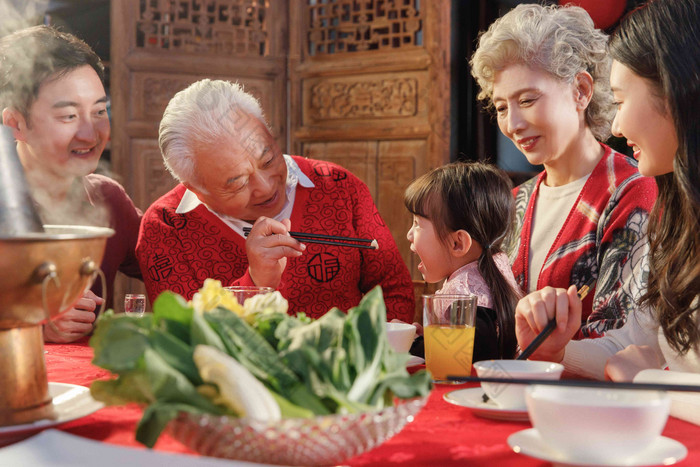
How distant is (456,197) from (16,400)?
48.4 inches

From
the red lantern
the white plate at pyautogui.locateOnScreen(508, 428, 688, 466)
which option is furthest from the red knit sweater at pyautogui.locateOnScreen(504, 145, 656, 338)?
the red lantern

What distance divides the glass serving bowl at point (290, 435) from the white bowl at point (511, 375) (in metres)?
0.27

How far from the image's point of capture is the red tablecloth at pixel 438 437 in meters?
0.77

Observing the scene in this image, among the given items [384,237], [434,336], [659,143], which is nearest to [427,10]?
[384,237]

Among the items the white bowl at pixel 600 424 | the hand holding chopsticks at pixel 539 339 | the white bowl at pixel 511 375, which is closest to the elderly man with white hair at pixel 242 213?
the hand holding chopsticks at pixel 539 339

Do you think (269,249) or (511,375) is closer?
(511,375)

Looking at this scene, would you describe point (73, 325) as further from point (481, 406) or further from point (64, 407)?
point (481, 406)

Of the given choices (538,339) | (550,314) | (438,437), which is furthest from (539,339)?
(438,437)

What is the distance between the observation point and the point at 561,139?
1943mm

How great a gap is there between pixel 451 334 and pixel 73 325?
0.91 m

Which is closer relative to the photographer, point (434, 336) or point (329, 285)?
point (434, 336)

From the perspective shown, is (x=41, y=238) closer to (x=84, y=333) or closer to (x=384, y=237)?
(x=84, y=333)

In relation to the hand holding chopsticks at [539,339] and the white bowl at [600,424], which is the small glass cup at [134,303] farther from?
the white bowl at [600,424]

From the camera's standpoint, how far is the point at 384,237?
2.19 metres
